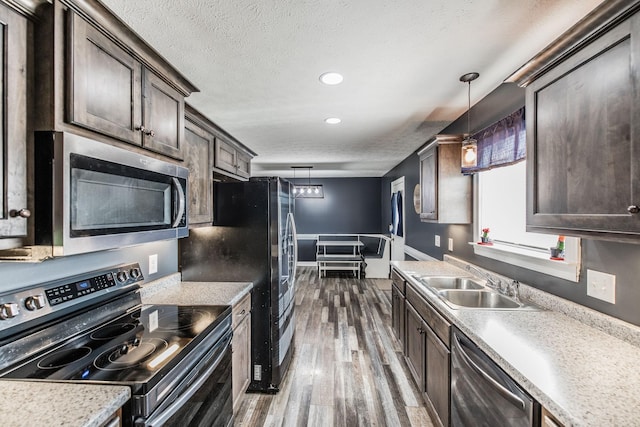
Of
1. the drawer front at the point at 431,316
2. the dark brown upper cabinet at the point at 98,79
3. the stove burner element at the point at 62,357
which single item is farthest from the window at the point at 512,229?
the stove burner element at the point at 62,357

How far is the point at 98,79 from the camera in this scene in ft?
3.95

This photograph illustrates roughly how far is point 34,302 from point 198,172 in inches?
48.8

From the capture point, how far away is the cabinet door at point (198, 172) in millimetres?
2092

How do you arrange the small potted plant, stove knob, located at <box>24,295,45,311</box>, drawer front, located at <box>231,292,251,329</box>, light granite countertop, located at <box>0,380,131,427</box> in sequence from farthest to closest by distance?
the small potted plant → drawer front, located at <box>231,292,251,329</box> → stove knob, located at <box>24,295,45,311</box> → light granite countertop, located at <box>0,380,131,427</box>

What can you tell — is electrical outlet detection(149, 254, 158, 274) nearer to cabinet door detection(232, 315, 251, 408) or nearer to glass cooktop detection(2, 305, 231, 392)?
glass cooktop detection(2, 305, 231, 392)

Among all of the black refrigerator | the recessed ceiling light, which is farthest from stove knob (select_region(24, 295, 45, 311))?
the recessed ceiling light

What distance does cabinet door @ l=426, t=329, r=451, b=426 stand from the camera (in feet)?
5.74

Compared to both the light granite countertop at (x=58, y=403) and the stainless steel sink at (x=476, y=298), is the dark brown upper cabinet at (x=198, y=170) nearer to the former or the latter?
the light granite countertop at (x=58, y=403)

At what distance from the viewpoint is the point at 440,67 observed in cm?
184

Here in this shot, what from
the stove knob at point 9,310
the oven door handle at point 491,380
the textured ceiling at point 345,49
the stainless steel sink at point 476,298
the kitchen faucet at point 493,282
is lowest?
the oven door handle at point 491,380


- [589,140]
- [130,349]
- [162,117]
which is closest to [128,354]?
[130,349]

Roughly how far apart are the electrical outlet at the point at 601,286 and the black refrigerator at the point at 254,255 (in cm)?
192

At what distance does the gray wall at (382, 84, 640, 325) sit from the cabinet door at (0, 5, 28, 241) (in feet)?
7.55

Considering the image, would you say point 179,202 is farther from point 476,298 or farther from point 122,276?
point 476,298
